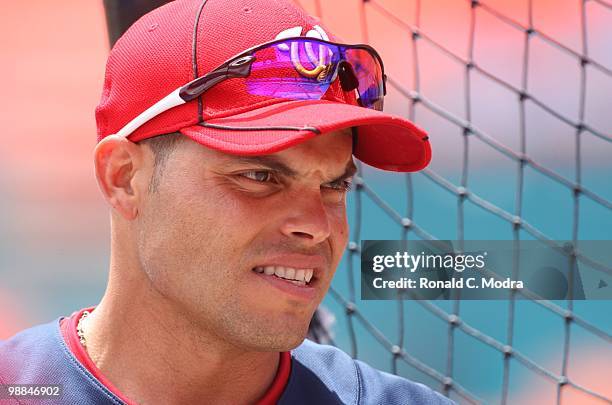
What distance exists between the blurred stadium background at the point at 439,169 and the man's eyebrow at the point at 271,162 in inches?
28.9

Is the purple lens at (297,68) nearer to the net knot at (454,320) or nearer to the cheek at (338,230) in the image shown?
the cheek at (338,230)

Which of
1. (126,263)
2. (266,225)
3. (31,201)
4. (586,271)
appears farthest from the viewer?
(31,201)

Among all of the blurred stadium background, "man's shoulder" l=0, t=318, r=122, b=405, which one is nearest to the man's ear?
"man's shoulder" l=0, t=318, r=122, b=405

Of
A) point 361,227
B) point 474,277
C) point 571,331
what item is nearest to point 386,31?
point 361,227

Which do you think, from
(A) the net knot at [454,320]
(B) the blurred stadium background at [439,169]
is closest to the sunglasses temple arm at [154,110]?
(B) the blurred stadium background at [439,169]

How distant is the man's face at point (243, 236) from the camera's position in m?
1.05

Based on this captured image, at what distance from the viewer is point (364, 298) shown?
179 centimetres

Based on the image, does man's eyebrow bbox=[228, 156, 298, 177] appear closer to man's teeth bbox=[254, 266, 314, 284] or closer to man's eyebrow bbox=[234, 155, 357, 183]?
man's eyebrow bbox=[234, 155, 357, 183]

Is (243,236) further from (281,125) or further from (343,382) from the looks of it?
(343,382)

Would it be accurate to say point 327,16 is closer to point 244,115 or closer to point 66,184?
point 66,184

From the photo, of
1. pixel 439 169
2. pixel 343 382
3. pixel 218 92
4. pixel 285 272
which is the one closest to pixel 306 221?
pixel 285 272

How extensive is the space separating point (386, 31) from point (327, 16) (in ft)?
0.40

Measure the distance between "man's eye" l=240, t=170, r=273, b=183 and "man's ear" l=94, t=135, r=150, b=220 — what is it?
0.14 m

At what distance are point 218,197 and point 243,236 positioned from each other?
0.06 meters
